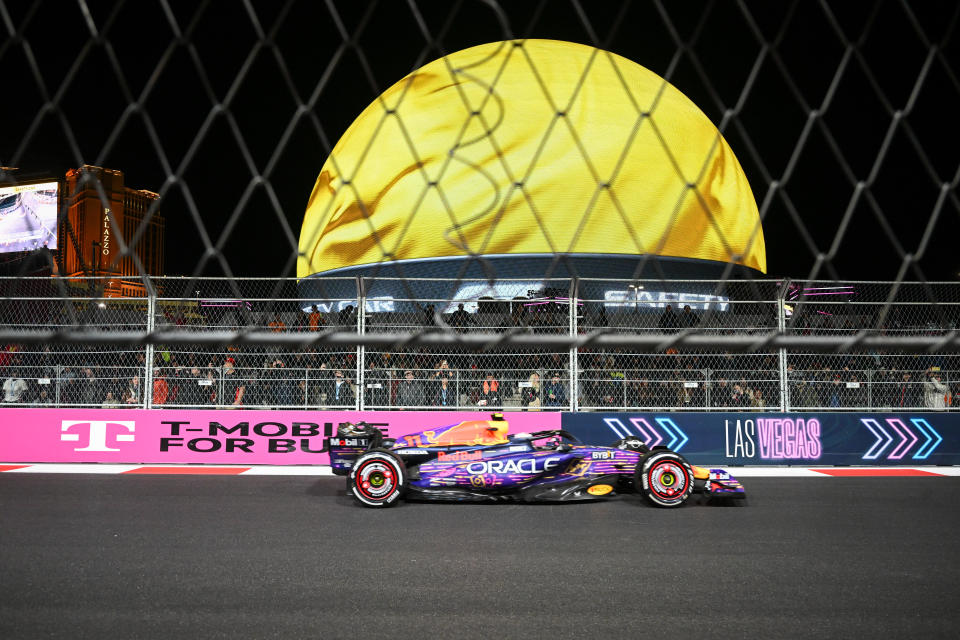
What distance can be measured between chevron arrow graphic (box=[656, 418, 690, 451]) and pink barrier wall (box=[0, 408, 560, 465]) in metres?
1.59

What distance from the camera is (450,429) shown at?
6.23m

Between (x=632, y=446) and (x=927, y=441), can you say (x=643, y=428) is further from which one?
(x=927, y=441)

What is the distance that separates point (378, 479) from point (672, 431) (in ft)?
14.3

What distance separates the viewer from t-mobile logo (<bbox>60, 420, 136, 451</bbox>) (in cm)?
896

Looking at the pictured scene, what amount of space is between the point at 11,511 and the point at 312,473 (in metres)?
3.19

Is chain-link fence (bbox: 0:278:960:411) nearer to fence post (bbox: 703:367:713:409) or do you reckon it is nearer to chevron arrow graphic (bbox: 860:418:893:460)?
fence post (bbox: 703:367:713:409)

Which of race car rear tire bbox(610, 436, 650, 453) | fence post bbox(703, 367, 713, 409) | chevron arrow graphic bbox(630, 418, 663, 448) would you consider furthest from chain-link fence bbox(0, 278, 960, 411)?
race car rear tire bbox(610, 436, 650, 453)

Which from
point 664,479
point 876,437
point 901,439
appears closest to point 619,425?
point 664,479

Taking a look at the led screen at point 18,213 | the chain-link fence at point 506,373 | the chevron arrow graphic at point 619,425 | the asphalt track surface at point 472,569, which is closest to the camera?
the asphalt track surface at point 472,569

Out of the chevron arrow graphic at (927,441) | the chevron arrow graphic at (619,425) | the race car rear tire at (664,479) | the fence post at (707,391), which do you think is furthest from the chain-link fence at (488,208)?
the race car rear tire at (664,479)

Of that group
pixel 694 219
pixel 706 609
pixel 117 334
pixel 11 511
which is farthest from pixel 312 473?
pixel 694 219

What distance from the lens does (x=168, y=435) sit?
8984 millimetres

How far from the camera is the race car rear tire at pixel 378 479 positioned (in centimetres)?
580

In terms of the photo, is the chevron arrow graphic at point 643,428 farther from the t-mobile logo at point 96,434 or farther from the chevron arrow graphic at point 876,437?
the t-mobile logo at point 96,434
